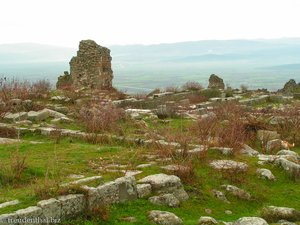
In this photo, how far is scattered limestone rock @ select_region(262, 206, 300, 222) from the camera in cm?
748

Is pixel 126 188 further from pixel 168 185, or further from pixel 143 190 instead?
pixel 168 185

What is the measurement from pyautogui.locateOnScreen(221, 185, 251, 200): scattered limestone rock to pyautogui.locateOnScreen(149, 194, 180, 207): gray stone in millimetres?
1355

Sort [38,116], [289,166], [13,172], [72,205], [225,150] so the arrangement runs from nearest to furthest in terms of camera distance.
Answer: [72,205] < [13,172] < [289,166] < [225,150] < [38,116]

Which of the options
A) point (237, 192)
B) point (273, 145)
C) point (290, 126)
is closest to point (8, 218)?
point (237, 192)

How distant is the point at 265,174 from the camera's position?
9.55 m

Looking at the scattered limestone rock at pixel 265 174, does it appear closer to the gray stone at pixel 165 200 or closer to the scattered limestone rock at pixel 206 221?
the gray stone at pixel 165 200

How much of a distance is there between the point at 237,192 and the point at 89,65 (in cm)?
2109

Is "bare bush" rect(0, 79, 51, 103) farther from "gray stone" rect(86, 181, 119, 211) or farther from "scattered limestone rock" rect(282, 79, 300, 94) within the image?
"scattered limestone rock" rect(282, 79, 300, 94)

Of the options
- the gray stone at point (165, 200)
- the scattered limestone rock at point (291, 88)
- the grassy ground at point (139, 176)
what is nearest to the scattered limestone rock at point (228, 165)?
the grassy ground at point (139, 176)

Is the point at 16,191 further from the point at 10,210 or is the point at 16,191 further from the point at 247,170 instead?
the point at 247,170

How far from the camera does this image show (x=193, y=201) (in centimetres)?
812

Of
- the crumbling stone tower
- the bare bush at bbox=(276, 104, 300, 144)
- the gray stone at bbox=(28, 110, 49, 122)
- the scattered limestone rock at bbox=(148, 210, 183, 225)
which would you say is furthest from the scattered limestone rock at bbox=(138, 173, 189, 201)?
A: the crumbling stone tower

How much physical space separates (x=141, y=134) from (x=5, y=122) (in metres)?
4.98

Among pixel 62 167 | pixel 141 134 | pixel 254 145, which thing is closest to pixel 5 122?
pixel 141 134
